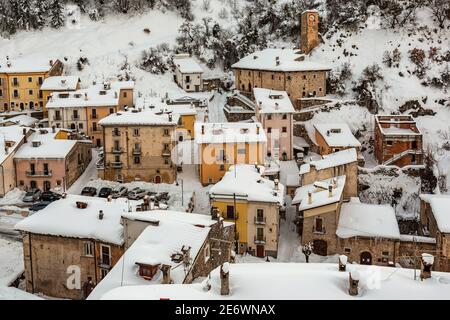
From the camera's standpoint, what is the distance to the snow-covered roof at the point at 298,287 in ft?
45.1

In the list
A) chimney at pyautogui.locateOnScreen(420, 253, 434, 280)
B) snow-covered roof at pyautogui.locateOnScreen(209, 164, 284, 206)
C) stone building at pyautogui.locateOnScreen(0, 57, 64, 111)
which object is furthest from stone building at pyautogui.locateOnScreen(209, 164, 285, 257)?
stone building at pyautogui.locateOnScreen(0, 57, 64, 111)

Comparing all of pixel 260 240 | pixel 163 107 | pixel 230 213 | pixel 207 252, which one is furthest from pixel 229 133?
pixel 207 252

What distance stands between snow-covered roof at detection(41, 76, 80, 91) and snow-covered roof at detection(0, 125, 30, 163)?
1192 cm

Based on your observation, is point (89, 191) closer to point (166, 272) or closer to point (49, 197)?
point (49, 197)

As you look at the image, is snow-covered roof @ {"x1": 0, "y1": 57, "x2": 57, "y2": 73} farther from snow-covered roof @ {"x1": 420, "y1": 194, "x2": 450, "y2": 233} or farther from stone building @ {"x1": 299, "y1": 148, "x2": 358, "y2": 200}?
snow-covered roof @ {"x1": 420, "y1": 194, "x2": 450, "y2": 233}

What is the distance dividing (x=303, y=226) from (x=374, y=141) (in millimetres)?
23891

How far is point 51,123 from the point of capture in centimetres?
6038

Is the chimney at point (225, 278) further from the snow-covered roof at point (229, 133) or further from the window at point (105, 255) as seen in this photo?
the snow-covered roof at point (229, 133)

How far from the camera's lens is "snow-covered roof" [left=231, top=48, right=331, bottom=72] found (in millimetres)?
67562

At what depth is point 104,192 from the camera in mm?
49219

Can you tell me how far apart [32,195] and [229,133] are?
56.4ft

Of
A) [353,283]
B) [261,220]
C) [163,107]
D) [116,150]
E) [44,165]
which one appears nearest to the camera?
[353,283]
